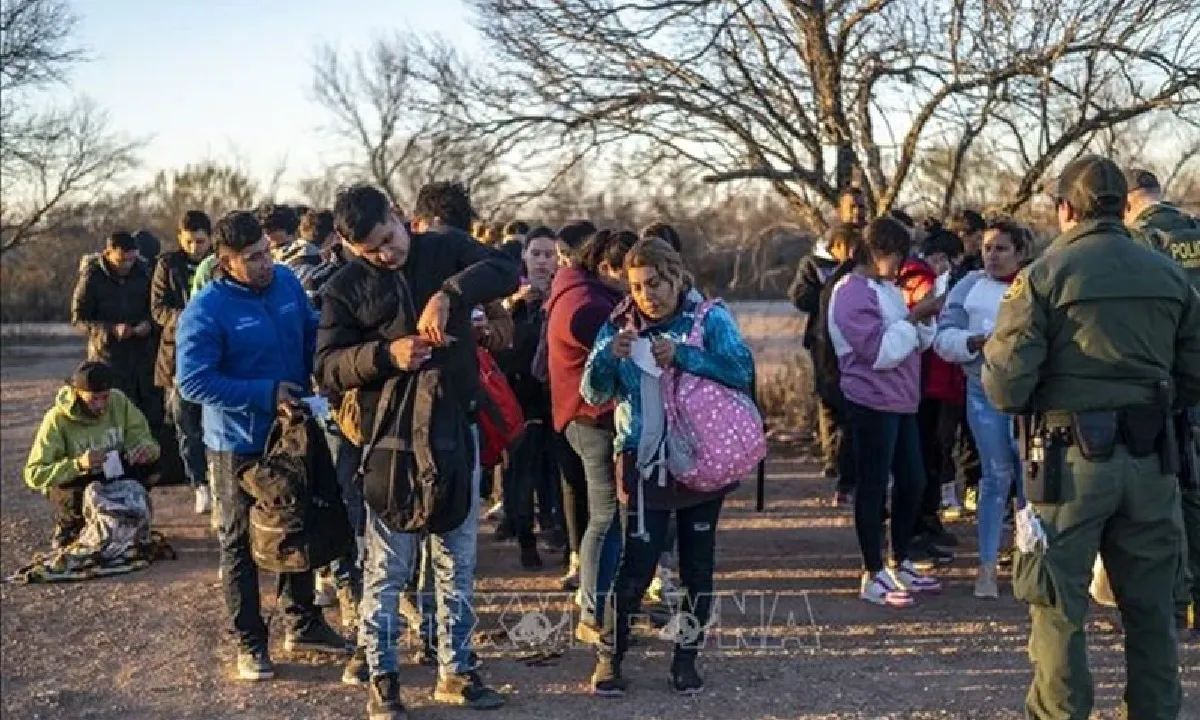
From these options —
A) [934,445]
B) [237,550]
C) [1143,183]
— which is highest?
[1143,183]

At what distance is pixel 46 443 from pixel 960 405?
17.7 ft

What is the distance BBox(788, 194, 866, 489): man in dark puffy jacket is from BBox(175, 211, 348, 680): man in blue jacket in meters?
3.39

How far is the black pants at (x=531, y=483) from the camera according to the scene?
6.98 metres

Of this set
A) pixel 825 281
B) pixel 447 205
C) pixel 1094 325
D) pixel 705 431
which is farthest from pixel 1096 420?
pixel 825 281

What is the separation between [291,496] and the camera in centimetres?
505

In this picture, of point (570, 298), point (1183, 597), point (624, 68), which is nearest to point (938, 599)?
point (1183, 597)

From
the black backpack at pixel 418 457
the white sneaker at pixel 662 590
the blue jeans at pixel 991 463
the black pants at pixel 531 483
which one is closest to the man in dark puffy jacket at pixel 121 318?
the black pants at pixel 531 483

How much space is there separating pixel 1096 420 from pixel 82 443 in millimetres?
5647

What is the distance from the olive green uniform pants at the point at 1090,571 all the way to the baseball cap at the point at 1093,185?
836 mm

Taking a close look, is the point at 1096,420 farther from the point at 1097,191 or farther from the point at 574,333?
the point at 574,333

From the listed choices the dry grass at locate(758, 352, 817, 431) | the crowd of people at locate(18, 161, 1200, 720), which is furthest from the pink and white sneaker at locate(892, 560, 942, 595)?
the dry grass at locate(758, 352, 817, 431)

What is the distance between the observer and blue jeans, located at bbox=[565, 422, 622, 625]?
17.3ft

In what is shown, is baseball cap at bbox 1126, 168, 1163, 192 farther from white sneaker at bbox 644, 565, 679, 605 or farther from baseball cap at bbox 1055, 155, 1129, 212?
white sneaker at bbox 644, 565, 679, 605

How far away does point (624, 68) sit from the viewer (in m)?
9.25
